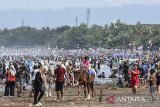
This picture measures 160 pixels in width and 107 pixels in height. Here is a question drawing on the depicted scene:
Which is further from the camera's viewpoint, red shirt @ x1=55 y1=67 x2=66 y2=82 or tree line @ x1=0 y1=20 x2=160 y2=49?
tree line @ x1=0 y1=20 x2=160 y2=49

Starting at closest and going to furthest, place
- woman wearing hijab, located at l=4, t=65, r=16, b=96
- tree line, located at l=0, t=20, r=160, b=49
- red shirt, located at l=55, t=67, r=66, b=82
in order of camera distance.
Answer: red shirt, located at l=55, t=67, r=66, b=82 → woman wearing hijab, located at l=4, t=65, r=16, b=96 → tree line, located at l=0, t=20, r=160, b=49

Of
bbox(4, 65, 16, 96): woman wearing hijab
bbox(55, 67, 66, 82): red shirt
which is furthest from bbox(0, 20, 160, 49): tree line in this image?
bbox(55, 67, 66, 82): red shirt

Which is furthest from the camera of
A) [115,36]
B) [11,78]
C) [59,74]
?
[115,36]

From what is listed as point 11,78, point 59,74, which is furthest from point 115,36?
point 59,74

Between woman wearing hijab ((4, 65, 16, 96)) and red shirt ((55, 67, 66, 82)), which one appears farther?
woman wearing hijab ((4, 65, 16, 96))

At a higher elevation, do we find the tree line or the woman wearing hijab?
the tree line

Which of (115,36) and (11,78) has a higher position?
(115,36)

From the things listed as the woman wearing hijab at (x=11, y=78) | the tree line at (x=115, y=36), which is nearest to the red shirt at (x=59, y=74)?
the woman wearing hijab at (x=11, y=78)

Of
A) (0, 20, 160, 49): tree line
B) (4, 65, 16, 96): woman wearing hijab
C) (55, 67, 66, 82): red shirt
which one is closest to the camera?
(55, 67, 66, 82): red shirt

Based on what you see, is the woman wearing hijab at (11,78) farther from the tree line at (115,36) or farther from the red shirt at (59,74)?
the tree line at (115,36)

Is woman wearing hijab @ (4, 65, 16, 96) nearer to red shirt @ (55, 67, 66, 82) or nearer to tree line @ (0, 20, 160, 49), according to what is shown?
red shirt @ (55, 67, 66, 82)

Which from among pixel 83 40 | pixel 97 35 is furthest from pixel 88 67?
pixel 83 40

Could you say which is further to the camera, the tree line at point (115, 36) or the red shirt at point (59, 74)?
the tree line at point (115, 36)

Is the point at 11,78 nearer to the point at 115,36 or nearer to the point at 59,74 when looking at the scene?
the point at 59,74
